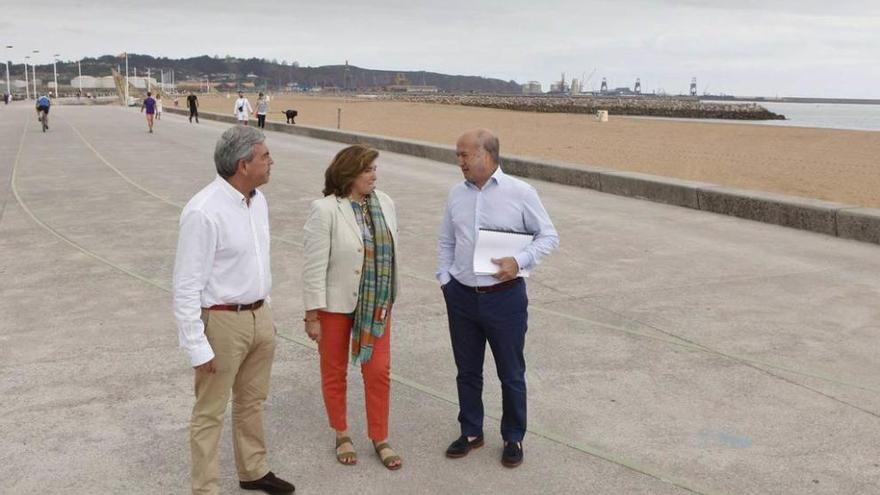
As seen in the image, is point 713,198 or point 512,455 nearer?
point 512,455

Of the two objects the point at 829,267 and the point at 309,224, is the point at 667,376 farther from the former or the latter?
the point at 829,267

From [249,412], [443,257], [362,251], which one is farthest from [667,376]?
[249,412]

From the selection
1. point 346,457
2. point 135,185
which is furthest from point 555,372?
point 135,185

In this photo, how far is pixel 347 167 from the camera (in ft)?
12.6

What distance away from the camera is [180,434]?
14.8 ft

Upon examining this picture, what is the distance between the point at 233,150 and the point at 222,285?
543 millimetres

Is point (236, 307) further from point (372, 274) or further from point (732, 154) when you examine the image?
point (732, 154)

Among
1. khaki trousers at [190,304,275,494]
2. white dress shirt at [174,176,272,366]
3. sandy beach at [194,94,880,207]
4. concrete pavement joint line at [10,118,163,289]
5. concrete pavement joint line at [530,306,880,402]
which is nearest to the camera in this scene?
white dress shirt at [174,176,272,366]

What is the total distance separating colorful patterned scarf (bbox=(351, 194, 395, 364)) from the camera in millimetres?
3961

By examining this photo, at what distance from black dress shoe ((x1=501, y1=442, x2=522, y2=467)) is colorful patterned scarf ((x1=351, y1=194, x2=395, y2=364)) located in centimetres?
88

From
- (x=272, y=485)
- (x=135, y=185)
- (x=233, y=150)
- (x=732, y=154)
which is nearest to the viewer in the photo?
(x=233, y=150)

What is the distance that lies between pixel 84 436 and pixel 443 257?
214 centimetres

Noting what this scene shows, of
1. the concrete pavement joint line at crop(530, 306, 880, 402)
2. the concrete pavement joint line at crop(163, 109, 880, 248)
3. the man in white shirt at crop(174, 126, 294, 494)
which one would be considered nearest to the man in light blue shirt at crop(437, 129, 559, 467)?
the man in white shirt at crop(174, 126, 294, 494)

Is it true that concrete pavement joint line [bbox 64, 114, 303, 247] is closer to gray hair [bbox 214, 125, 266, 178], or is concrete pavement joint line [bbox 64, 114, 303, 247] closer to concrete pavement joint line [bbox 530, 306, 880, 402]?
concrete pavement joint line [bbox 530, 306, 880, 402]
